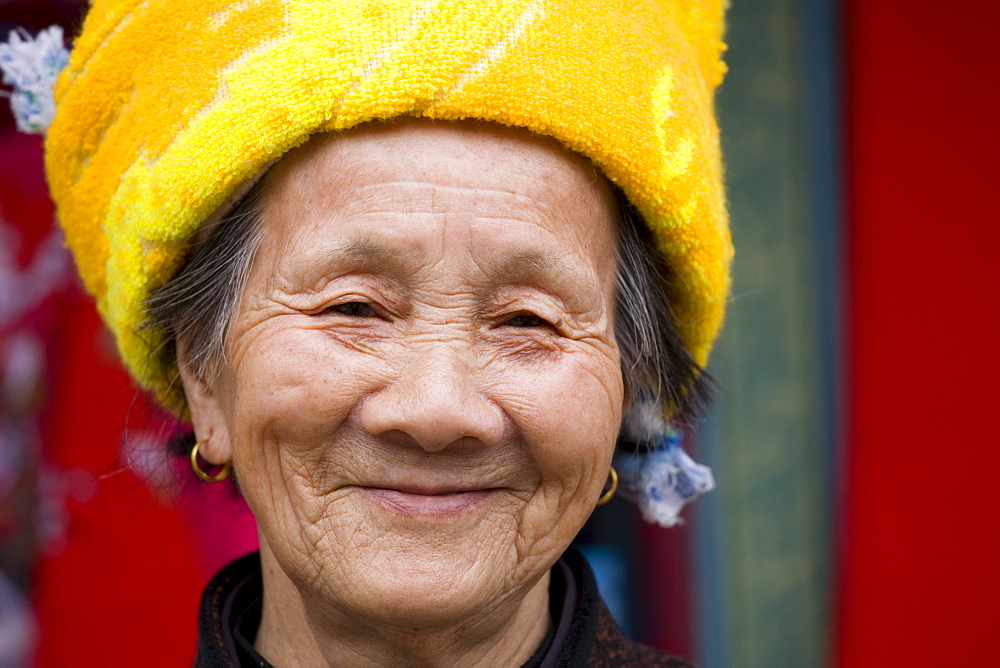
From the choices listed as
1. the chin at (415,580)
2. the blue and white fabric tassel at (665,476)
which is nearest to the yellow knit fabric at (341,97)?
the blue and white fabric tassel at (665,476)

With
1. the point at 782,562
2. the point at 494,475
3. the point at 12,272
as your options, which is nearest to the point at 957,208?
the point at 782,562

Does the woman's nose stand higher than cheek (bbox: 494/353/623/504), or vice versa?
the woman's nose

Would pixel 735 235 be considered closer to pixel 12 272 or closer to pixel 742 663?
pixel 742 663

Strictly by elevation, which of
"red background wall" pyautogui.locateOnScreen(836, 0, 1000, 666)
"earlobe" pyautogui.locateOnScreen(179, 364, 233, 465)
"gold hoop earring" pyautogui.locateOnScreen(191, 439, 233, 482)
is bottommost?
"red background wall" pyautogui.locateOnScreen(836, 0, 1000, 666)

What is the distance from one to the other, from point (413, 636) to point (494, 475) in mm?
353

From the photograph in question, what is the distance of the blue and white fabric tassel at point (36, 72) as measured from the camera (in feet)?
6.64

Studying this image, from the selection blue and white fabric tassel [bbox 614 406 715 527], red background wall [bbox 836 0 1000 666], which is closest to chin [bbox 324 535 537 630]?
blue and white fabric tassel [bbox 614 406 715 527]

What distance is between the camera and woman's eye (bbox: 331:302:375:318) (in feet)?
5.17

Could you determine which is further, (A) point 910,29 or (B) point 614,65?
A: (A) point 910,29

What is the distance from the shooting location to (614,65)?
1.61 metres

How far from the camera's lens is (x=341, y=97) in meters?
1.49

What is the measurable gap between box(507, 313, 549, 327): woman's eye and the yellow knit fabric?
0.93 feet

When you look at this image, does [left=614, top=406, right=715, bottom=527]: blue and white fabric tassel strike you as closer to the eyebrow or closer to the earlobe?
the eyebrow

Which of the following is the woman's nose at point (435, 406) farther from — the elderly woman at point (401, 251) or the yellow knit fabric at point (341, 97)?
the yellow knit fabric at point (341, 97)
